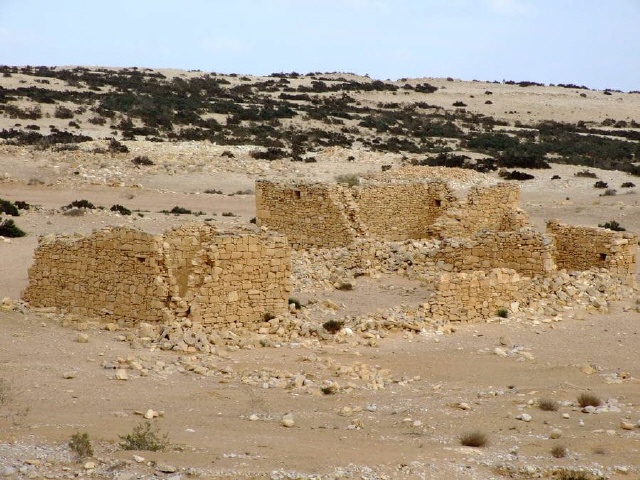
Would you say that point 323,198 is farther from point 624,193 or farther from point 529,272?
point 624,193

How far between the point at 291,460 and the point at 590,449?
8.45ft

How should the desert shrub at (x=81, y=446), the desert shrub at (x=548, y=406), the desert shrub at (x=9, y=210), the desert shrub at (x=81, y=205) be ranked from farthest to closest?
the desert shrub at (x=81, y=205) < the desert shrub at (x=9, y=210) < the desert shrub at (x=548, y=406) < the desert shrub at (x=81, y=446)

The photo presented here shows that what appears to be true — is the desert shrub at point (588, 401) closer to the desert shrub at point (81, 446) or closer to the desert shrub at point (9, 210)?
the desert shrub at point (81, 446)

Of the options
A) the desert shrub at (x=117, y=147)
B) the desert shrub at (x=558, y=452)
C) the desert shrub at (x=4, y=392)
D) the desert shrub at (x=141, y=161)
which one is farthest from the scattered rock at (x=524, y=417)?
the desert shrub at (x=117, y=147)

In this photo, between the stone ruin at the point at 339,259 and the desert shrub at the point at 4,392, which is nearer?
the desert shrub at the point at 4,392

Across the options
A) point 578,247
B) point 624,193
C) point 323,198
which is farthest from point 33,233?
point 624,193

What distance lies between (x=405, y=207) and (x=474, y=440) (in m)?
12.3

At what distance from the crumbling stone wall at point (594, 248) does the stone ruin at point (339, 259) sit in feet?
0.08

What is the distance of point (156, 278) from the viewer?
38.0 feet

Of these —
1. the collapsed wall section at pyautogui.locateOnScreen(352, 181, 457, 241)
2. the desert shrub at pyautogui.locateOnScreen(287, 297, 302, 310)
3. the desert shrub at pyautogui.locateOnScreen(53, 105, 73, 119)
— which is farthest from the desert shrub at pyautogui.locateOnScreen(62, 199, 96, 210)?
the desert shrub at pyautogui.locateOnScreen(53, 105, 73, 119)

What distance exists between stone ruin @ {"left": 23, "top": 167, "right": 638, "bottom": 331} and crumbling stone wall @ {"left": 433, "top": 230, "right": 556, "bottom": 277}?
0.02 meters

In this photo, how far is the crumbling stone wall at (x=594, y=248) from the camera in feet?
50.1

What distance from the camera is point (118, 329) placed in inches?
461

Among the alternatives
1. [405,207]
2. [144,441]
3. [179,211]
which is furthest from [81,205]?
[144,441]
